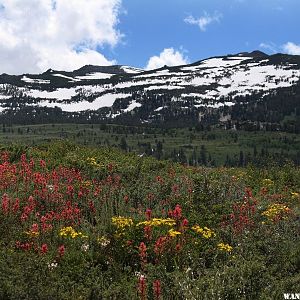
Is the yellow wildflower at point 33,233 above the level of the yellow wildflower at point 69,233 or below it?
above

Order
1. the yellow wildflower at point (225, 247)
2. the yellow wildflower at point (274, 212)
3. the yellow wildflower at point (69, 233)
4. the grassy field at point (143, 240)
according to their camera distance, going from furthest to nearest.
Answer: the yellow wildflower at point (274, 212) → the yellow wildflower at point (69, 233) → the yellow wildflower at point (225, 247) → the grassy field at point (143, 240)

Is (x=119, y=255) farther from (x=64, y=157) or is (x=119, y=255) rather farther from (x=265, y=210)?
(x=64, y=157)

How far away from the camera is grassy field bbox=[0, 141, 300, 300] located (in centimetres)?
701

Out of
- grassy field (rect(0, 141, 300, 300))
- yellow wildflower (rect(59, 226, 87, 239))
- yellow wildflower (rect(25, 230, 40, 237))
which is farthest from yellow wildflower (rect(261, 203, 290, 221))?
yellow wildflower (rect(25, 230, 40, 237))

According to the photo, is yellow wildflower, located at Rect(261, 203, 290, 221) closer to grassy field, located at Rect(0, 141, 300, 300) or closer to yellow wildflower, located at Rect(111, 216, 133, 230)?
grassy field, located at Rect(0, 141, 300, 300)

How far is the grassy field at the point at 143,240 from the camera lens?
276 inches

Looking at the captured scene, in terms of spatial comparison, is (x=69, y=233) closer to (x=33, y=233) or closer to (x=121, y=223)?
(x=33, y=233)

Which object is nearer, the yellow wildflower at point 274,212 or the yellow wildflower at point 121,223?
the yellow wildflower at point 121,223

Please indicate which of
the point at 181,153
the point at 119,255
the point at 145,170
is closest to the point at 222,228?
the point at 119,255

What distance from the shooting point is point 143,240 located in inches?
364

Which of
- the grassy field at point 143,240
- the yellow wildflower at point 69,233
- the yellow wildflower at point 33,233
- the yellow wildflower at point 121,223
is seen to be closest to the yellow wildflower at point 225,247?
the grassy field at point 143,240

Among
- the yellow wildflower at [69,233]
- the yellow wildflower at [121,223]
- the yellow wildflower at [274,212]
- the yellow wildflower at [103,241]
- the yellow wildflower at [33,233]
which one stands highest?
the yellow wildflower at [121,223]

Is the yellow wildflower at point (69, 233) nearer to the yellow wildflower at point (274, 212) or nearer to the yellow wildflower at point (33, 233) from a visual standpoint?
the yellow wildflower at point (33, 233)

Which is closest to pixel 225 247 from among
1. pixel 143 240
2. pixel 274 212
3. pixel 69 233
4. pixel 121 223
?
pixel 143 240
